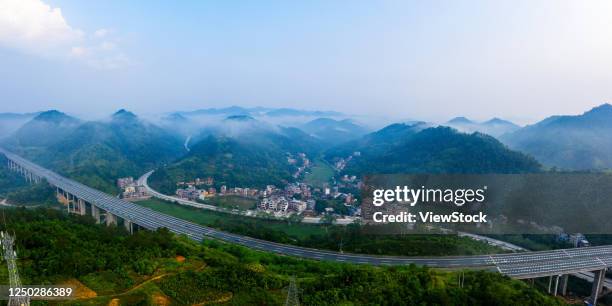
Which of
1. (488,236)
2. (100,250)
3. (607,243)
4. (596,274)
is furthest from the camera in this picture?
(488,236)

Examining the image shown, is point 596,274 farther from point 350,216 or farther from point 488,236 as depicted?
point 350,216

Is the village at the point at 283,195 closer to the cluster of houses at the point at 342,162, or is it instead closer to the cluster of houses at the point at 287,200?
the cluster of houses at the point at 287,200

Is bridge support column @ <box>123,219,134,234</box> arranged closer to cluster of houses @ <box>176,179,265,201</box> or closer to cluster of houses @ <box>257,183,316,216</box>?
cluster of houses @ <box>176,179,265,201</box>

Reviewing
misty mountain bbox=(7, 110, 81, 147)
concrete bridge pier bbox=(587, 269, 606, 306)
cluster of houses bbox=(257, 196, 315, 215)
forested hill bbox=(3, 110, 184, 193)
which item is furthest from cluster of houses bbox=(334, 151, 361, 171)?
misty mountain bbox=(7, 110, 81, 147)

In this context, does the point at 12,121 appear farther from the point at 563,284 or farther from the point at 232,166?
the point at 563,284

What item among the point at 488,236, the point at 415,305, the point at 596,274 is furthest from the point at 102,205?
the point at 596,274

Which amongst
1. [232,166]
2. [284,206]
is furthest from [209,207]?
[232,166]
